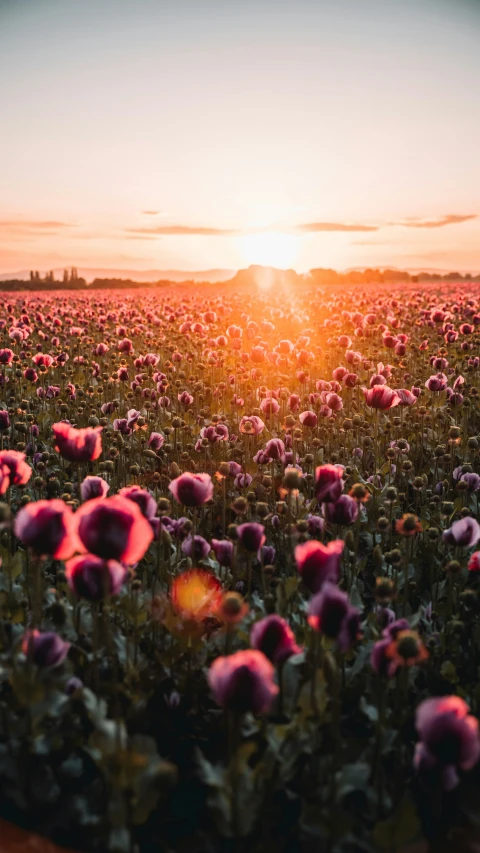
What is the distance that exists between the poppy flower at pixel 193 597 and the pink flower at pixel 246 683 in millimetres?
1246

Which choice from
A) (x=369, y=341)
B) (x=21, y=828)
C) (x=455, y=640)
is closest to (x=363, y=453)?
(x=455, y=640)

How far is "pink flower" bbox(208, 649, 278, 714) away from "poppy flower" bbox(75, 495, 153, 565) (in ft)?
1.46

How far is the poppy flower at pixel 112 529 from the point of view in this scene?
6.79 feet

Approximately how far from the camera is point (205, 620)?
3377mm

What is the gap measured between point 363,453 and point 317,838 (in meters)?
4.27

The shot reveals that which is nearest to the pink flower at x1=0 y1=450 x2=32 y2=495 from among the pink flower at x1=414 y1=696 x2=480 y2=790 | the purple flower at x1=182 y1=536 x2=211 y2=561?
the purple flower at x1=182 y1=536 x2=211 y2=561

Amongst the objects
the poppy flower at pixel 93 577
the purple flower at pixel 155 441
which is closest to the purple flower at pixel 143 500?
the poppy flower at pixel 93 577

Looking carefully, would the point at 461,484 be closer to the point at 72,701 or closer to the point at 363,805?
the point at 363,805

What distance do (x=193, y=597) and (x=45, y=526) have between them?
49.0 inches

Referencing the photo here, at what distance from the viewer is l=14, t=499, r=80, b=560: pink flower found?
221 cm

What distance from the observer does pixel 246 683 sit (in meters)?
1.88

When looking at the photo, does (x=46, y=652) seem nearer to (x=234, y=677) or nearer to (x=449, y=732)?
(x=234, y=677)

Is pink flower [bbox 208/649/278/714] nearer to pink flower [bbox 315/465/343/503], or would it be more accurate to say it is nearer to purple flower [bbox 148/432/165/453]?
pink flower [bbox 315/465/343/503]

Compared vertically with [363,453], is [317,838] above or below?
below
